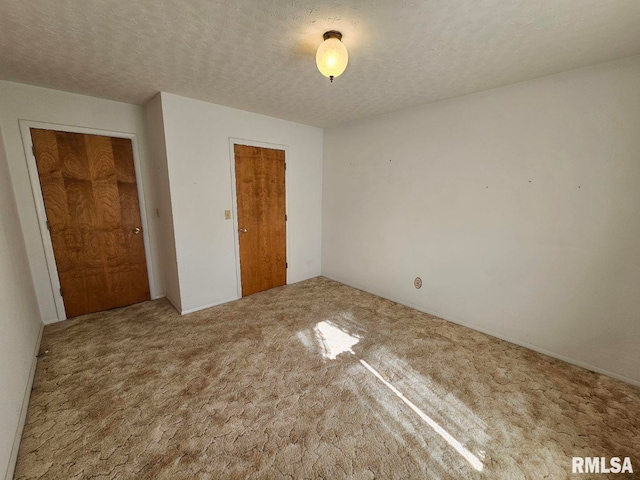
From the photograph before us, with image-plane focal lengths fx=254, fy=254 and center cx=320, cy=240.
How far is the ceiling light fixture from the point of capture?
1545 millimetres

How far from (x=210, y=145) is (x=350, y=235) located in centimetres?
224

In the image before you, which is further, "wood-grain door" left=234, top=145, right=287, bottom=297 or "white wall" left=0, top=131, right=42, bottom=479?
"wood-grain door" left=234, top=145, right=287, bottom=297

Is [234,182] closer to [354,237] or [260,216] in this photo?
[260,216]

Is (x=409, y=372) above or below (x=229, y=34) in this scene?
below

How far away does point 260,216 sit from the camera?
3.59 metres

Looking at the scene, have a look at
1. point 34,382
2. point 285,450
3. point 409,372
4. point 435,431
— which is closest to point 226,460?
point 285,450

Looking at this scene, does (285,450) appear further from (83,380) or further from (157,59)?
(157,59)

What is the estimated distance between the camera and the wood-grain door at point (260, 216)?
336cm

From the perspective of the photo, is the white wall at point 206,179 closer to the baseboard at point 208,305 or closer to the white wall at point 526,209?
the baseboard at point 208,305

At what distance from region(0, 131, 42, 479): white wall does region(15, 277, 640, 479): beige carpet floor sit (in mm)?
136

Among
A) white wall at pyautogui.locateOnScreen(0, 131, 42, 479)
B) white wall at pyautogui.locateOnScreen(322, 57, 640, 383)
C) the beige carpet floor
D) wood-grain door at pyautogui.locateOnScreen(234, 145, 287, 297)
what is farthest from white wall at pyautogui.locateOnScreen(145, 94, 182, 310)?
white wall at pyautogui.locateOnScreen(322, 57, 640, 383)

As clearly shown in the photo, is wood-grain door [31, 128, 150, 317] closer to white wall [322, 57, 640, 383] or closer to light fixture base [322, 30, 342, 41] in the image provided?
light fixture base [322, 30, 342, 41]

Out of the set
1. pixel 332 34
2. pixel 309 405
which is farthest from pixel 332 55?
pixel 309 405

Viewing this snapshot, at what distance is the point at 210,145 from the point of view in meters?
2.97
